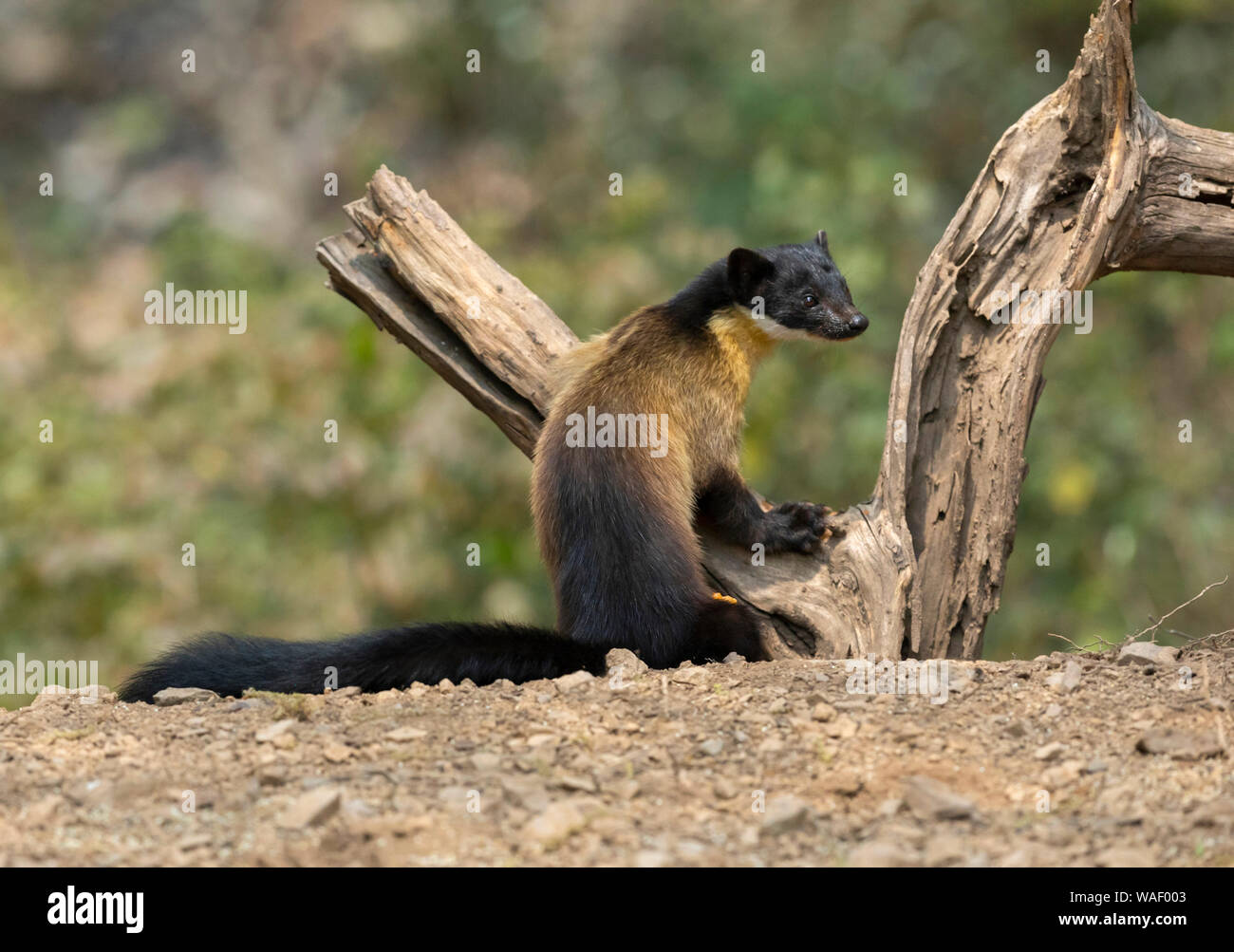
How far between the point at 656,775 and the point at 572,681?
0.93 metres

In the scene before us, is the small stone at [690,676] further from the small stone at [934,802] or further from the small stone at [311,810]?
the small stone at [311,810]

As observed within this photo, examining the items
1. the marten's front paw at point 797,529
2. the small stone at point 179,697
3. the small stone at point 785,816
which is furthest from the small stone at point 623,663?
the small stone at point 179,697

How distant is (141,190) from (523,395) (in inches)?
436

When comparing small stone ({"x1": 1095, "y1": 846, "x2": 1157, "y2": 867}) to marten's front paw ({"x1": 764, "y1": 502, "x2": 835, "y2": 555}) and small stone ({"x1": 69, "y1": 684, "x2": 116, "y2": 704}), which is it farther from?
small stone ({"x1": 69, "y1": 684, "x2": 116, "y2": 704})

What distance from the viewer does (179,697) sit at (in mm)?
4969

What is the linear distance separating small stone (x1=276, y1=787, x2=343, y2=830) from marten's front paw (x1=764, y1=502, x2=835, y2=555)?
2.91 meters

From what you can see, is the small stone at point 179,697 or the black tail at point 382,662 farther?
the black tail at point 382,662

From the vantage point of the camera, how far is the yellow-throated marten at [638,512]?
5180 millimetres

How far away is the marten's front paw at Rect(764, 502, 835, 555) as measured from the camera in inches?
230

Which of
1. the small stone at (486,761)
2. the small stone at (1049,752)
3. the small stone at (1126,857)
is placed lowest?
the small stone at (1126,857)

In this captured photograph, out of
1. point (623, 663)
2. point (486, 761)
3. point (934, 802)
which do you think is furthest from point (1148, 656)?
point (486, 761)

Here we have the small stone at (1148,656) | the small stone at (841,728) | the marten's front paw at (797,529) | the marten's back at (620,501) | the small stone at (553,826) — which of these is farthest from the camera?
the marten's front paw at (797,529)

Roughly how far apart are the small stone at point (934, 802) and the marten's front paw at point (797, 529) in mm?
2298
